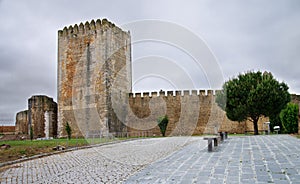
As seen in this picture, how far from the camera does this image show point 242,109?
18.7m

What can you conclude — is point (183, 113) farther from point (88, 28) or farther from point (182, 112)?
point (88, 28)

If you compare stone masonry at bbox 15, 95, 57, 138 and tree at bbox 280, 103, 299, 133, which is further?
stone masonry at bbox 15, 95, 57, 138

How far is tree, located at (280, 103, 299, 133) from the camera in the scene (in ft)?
57.0

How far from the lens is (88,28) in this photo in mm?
21766

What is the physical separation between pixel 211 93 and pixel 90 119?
9.68 metres

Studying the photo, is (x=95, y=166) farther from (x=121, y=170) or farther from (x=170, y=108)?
(x=170, y=108)

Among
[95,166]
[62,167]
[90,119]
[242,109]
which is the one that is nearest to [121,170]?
[95,166]

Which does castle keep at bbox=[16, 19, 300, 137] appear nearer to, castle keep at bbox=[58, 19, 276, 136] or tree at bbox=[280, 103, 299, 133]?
castle keep at bbox=[58, 19, 276, 136]

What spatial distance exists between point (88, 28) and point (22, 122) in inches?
407

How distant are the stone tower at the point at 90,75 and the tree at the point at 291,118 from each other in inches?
416

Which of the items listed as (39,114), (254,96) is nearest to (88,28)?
(39,114)

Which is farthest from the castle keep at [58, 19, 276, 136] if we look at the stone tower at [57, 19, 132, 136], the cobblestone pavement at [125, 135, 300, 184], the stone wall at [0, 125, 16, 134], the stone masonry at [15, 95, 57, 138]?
the cobblestone pavement at [125, 135, 300, 184]

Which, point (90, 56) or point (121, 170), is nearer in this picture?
Answer: point (121, 170)

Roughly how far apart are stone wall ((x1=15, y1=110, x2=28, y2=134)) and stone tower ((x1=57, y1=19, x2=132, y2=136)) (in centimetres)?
502
